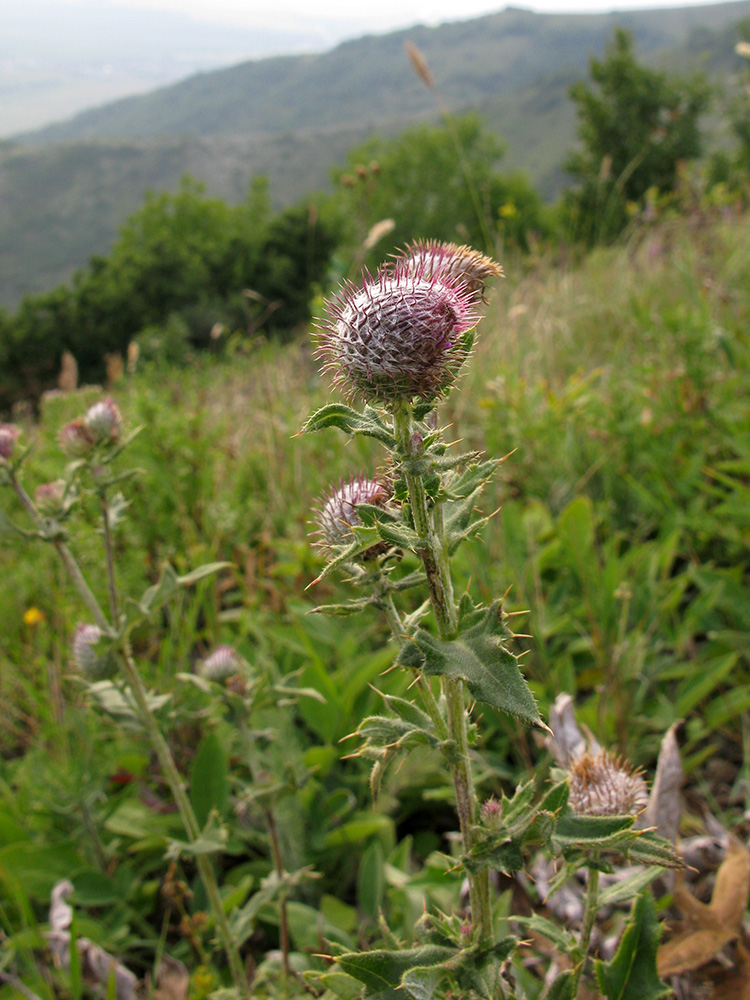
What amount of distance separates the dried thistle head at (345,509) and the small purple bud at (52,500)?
723 millimetres

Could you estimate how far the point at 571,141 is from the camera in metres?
181

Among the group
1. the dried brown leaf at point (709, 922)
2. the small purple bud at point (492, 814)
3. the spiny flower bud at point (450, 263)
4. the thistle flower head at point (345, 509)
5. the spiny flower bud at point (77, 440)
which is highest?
the spiny flower bud at point (450, 263)

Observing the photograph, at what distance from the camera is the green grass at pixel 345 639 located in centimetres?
217

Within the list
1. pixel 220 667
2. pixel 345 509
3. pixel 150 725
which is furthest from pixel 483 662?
pixel 220 667

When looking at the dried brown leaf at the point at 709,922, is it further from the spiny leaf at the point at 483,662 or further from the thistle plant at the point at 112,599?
the spiny leaf at the point at 483,662

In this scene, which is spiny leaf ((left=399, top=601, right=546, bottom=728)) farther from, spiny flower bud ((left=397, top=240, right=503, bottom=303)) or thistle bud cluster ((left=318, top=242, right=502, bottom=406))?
spiny flower bud ((left=397, top=240, right=503, bottom=303))

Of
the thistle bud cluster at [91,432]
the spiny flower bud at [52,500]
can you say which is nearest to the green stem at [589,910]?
the spiny flower bud at [52,500]

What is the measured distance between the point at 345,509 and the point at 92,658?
1.01 m

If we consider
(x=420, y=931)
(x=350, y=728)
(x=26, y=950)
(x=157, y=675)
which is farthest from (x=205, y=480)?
(x=420, y=931)

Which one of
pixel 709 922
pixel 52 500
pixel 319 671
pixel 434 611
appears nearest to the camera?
pixel 434 611

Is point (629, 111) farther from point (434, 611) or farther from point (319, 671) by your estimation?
point (434, 611)

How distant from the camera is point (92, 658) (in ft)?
6.22

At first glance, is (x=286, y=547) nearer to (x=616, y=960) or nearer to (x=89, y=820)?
(x=89, y=820)

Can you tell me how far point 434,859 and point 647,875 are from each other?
72cm
